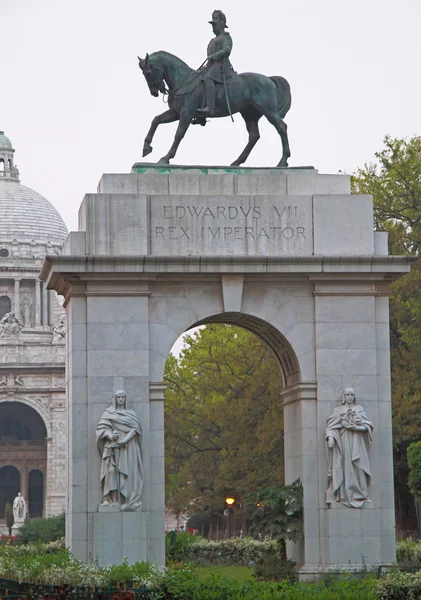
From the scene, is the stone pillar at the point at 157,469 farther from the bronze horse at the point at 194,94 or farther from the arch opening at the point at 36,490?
the arch opening at the point at 36,490

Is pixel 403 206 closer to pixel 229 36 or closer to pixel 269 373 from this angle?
pixel 269 373

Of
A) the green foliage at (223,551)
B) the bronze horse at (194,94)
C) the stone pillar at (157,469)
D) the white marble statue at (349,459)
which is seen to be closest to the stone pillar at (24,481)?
the green foliage at (223,551)

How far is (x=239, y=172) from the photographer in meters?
28.3

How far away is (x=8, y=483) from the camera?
121m

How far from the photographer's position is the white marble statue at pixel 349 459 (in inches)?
1061

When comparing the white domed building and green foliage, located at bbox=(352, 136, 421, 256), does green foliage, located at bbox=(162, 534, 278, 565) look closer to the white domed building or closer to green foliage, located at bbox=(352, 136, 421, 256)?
green foliage, located at bbox=(352, 136, 421, 256)

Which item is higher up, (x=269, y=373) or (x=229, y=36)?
(x=229, y=36)

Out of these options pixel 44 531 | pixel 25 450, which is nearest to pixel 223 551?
pixel 44 531

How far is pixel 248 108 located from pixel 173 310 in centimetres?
485

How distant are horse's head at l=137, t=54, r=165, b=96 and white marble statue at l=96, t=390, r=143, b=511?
22.7ft

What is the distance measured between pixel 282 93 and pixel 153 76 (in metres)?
2.88

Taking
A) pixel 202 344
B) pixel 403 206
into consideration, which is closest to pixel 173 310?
pixel 403 206

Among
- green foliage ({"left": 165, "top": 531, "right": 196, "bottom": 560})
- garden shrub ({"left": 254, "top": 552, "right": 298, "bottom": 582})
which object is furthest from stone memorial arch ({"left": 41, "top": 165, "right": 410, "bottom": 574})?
green foliage ({"left": 165, "top": 531, "right": 196, "bottom": 560})

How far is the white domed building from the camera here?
114188 millimetres
